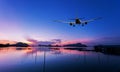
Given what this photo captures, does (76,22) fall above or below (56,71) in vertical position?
above

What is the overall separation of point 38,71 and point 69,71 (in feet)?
29.2

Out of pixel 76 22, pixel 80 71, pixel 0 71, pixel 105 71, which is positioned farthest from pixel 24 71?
pixel 105 71

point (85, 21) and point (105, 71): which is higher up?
point (85, 21)

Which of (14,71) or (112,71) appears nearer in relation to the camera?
(14,71)

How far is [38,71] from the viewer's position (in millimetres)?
45406

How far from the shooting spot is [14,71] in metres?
43.5

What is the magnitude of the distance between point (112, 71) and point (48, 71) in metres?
18.8

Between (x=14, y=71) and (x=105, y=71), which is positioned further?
(x=105, y=71)

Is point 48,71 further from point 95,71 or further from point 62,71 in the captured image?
point 95,71

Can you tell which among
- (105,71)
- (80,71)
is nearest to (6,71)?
(80,71)

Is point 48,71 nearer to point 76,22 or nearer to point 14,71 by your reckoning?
point 14,71

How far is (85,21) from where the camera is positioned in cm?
4603

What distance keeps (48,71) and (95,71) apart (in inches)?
540

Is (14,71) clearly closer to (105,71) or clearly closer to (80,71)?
(80,71)
